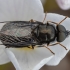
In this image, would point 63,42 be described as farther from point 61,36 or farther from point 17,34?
point 17,34

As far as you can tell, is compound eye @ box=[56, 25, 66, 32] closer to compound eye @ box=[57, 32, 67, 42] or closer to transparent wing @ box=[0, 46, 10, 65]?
compound eye @ box=[57, 32, 67, 42]

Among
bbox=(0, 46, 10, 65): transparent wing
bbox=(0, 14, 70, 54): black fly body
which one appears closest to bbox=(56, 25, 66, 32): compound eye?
bbox=(0, 14, 70, 54): black fly body

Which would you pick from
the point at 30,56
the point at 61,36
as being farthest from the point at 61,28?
the point at 30,56

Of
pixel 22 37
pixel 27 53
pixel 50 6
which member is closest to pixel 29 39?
pixel 22 37

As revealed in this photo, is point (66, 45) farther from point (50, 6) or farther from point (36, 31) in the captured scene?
point (50, 6)

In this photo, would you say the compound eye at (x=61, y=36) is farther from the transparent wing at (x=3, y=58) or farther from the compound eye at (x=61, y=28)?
the transparent wing at (x=3, y=58)

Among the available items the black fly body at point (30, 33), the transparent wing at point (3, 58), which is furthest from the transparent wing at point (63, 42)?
the transparent wing at point (3, 58)

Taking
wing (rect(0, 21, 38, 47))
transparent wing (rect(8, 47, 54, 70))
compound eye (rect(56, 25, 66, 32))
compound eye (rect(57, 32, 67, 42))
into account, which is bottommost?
transparent wing (rect(8, 47, 54, 70))

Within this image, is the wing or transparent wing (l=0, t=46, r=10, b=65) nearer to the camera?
the wing
